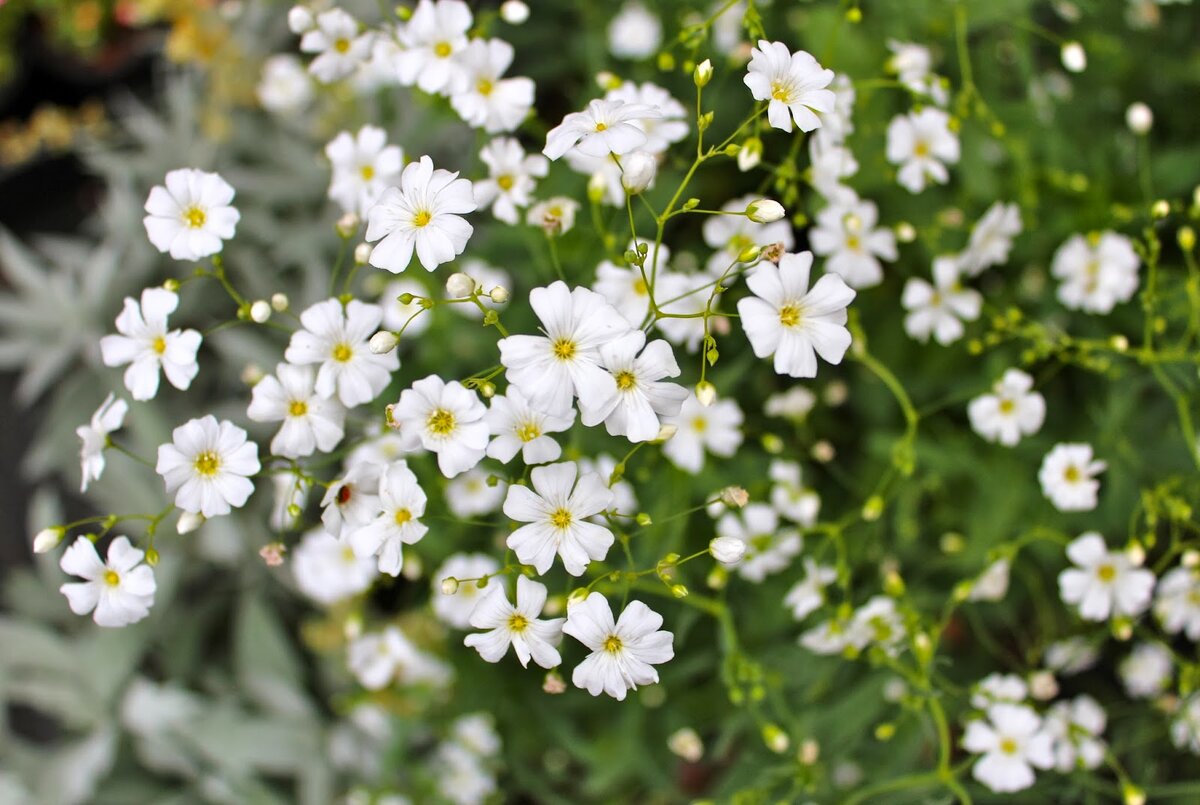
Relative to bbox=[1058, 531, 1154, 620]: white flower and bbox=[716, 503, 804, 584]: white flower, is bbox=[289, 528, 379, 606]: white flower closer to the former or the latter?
bbox=[716, 503, 804, 584]: white flower

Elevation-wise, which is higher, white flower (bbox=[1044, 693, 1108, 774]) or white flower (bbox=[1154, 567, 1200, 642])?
white flower (bbox=[1154, 567, 1200, 642])

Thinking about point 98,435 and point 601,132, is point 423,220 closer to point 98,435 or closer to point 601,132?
point 601,132

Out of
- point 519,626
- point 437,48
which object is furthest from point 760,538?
point 437,48

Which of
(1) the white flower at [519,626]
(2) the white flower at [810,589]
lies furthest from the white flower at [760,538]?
(1) the white flower at [519,626]

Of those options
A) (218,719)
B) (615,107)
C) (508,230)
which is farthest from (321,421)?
(218,719)

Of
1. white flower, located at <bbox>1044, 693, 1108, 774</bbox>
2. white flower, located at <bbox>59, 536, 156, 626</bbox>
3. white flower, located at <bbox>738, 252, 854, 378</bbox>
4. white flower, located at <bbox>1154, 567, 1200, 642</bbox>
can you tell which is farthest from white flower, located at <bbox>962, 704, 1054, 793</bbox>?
white flower, located at <bbox>59, 536, 156, 626</bbox>

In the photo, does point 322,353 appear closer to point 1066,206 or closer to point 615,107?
point 615,107
